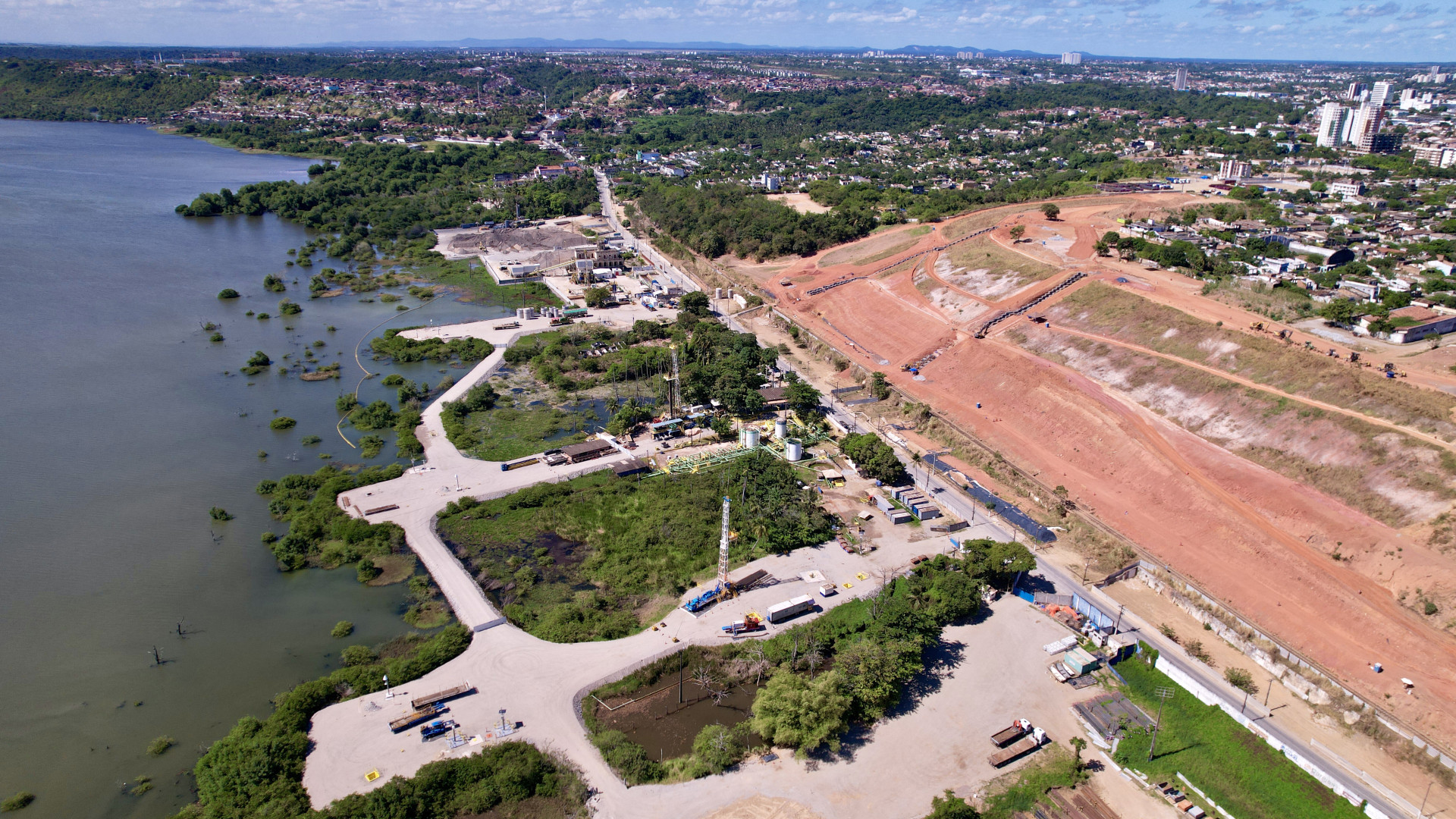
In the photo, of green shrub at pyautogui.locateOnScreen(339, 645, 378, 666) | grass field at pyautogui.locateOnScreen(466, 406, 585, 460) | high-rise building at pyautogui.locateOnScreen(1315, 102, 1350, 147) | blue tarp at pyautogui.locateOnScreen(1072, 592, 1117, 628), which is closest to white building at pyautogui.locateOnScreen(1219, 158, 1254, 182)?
high-rise building at pyautogui.locateOnScreen(1315, 102, 1350, 147)

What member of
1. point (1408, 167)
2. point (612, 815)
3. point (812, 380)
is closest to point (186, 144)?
point (812, 380)

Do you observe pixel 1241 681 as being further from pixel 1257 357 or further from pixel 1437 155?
pixel 1437 155

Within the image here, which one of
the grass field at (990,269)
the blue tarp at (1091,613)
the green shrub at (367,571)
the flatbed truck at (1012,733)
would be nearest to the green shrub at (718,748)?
the flatbed truck at (1012,733)

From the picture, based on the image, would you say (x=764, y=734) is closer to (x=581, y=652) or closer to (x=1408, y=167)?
(x=581, y=652)

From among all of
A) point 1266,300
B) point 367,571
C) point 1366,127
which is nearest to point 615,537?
point 367,571

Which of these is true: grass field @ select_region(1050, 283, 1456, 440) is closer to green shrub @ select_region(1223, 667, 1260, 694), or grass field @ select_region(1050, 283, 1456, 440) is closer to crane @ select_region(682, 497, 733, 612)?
green shrub @ select_region(1223, 667, 1260, 694)
